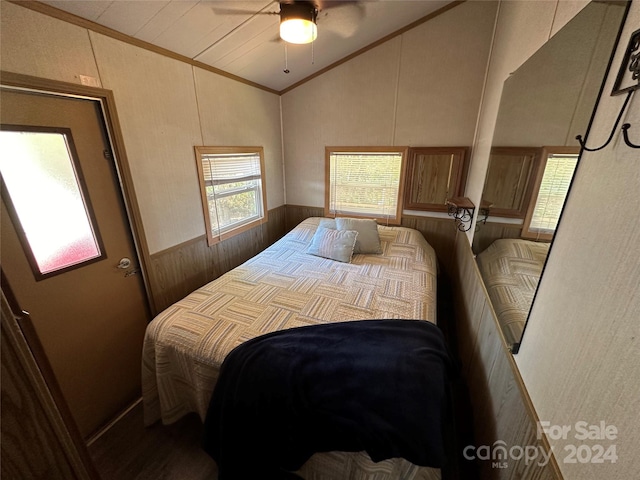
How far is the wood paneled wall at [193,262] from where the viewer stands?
1.97 metres

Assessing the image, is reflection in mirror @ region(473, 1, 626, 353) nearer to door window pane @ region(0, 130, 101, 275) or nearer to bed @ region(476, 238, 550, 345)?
bed @ region(476, 238, 550, 345)

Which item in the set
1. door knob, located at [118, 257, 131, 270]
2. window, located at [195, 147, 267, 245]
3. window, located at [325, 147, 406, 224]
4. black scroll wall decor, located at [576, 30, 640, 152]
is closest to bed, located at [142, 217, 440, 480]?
door knob, located at [118, 257, 131, 270]

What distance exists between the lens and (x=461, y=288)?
2.39 metres

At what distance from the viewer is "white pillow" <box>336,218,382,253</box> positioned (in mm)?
2574

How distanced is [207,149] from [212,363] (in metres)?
1.81

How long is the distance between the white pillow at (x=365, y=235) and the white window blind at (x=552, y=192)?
1.60 m

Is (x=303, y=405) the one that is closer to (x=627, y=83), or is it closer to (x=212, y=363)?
(x=212, y=363)

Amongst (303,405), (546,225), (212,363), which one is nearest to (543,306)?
(546,225)

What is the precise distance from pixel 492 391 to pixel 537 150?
118 centimetres

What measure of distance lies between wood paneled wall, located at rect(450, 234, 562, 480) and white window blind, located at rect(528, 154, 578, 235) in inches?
22.7

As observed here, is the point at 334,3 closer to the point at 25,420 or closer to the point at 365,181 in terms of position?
the point at 365,181

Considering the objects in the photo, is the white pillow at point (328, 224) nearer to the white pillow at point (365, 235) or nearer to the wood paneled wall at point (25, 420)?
the white pillow at point (365, 235)

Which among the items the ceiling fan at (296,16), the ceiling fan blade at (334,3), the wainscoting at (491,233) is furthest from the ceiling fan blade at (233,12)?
the wainscoting at (491,233)

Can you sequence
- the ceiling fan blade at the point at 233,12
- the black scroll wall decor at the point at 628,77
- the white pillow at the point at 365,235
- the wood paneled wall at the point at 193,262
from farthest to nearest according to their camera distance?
1. the white pillow at the point at 365,235
2. the wood paneled wall at the point at 193,262
3. the ceiling fan blade at the point at 233,12
4. the black scroll wall decor at the point at 628,77
